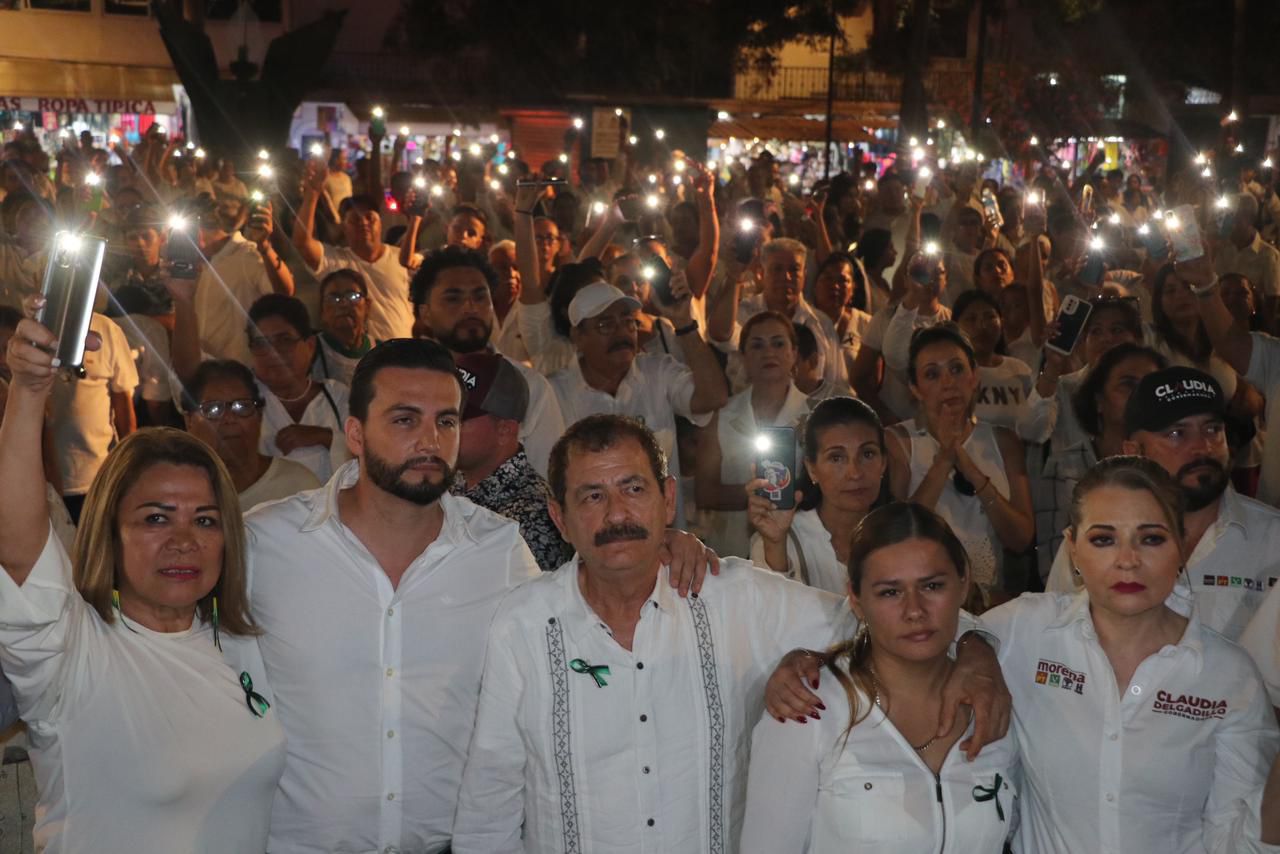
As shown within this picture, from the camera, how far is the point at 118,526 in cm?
362

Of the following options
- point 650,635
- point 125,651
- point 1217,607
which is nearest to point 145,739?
point 125,651

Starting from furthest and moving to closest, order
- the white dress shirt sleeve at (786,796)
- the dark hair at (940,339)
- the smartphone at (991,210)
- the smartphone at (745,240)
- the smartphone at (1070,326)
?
the smartphone at (991,210)
the smartphone at (745,240)
the smartphone at (1070,326)
the dark hair at (940,339)
the white dress shirt sleeve at (786,796)

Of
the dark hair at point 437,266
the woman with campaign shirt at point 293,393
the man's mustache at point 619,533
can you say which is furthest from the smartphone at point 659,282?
the man's mustache at point 619,533

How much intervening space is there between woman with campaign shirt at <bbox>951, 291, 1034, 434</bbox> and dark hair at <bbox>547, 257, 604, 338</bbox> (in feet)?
6.43

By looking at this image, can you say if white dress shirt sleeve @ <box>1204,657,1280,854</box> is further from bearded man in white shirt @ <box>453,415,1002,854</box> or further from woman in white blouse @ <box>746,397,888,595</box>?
woman in white blouse @ <box>746,397,888,595</box>

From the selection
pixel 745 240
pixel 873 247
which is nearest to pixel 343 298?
pixel 745 240

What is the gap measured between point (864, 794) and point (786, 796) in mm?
190

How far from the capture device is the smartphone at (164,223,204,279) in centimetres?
546

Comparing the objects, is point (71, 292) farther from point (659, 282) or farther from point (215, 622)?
point (659, 282)

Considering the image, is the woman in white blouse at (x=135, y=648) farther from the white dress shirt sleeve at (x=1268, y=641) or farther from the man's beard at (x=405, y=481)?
the white dress shirt sleeve at (x=1268, y=641)

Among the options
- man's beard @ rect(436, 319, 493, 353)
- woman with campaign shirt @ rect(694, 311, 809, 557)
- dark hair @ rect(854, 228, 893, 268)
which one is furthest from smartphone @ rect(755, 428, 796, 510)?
dark hair @ rect(854, 228, 893, 268)

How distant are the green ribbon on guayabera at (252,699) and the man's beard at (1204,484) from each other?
2.86 m

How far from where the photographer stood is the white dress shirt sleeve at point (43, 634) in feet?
10.4

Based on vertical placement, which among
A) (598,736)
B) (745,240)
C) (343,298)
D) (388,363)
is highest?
(745,240)
